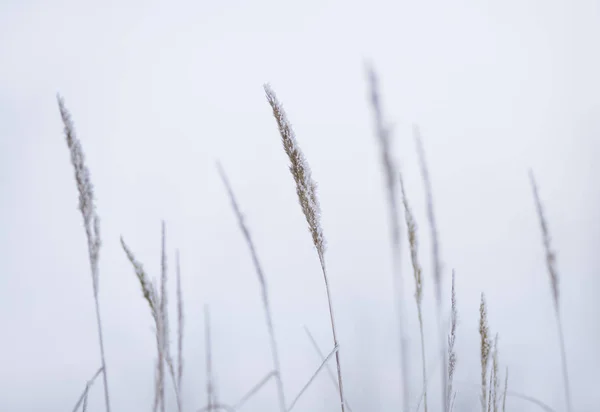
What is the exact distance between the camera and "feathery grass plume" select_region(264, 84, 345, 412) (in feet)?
4.71

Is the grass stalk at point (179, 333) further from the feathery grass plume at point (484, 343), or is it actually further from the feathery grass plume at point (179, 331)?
the feathery grass plume at point (484, 343)

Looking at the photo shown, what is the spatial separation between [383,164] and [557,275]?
1.51 meters

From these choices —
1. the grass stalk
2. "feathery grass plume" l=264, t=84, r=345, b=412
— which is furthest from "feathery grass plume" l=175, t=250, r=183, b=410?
"feathery grass plume" l=264, t=84, r=345, b=412

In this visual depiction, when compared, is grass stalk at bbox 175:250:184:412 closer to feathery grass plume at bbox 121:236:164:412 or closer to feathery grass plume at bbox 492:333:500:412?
feathery grass plume at bbox 121:236:164:412

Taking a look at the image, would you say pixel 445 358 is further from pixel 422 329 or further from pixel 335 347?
pixel 335 347

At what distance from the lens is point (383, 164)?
155 centimetres

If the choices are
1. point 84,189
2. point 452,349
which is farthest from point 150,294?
point 452,349

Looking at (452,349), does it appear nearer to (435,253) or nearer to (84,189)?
(435,253)

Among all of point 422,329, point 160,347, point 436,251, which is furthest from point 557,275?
point 160,347

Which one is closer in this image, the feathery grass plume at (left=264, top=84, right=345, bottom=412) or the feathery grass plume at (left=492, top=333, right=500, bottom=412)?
the feathery grass plume at (left=264, top=84, right=345, bottom=412)

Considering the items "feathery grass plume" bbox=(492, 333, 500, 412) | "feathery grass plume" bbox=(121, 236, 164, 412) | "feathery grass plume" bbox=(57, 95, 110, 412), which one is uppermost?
"feathery grass plume" bbox=(57, 95, 110, 412)

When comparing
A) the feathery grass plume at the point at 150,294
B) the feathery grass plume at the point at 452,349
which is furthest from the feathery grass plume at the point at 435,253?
the feathery grass plume at the point at 150,294

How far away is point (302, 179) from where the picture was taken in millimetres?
1457

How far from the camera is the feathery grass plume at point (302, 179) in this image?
1.43m
